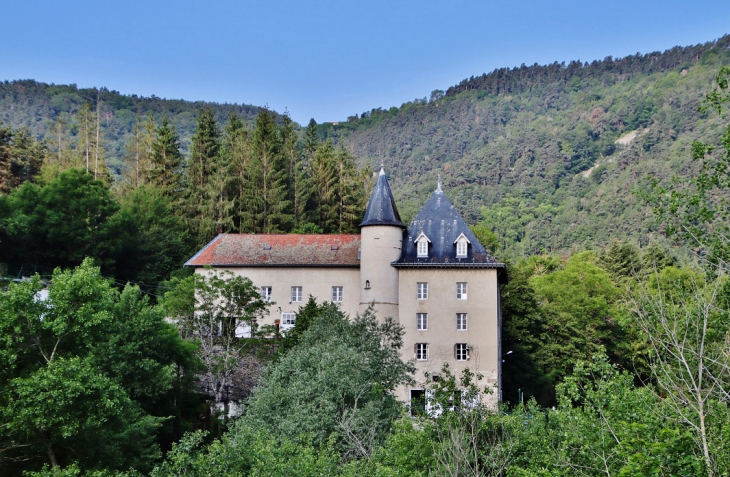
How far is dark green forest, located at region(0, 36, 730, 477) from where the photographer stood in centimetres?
1675

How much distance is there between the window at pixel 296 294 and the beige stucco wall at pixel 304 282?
21 cm

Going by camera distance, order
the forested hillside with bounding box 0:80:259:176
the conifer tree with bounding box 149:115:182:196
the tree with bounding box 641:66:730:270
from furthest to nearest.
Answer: the forested hillside with bounding box 0:80:259:176, the conifer tree with bounding box 149:115:182:196, the tree with bounding box 641:66:730:270

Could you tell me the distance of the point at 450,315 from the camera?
42.5 metres

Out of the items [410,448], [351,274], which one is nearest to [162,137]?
[351,274]

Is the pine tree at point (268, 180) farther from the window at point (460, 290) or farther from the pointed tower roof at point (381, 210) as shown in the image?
the window at point (460, 290)

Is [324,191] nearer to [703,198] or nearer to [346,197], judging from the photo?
[346,197]

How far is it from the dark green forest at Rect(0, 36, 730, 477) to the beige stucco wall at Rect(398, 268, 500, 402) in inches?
113

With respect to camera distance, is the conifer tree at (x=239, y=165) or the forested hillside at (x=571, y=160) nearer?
the conifer tree at (x=239, y=165)

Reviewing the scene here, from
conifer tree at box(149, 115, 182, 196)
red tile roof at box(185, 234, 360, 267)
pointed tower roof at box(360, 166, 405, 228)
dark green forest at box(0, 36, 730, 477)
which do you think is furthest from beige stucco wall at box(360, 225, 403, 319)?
conifer tree at box(149, 115, 182, 196)

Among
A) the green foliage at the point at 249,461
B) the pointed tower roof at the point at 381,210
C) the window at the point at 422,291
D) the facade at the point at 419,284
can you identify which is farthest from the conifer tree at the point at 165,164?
the green foliage at the point at 249,461

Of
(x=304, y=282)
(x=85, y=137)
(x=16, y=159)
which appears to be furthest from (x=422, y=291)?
(x=85, y=137)

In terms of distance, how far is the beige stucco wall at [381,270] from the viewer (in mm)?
43281

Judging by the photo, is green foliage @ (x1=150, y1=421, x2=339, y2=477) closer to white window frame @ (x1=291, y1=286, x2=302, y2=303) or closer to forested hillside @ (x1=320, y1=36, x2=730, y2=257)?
white window frame @ (x1=291, y1=286, x2=302, y2=303)

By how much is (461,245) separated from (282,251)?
12.2 m
